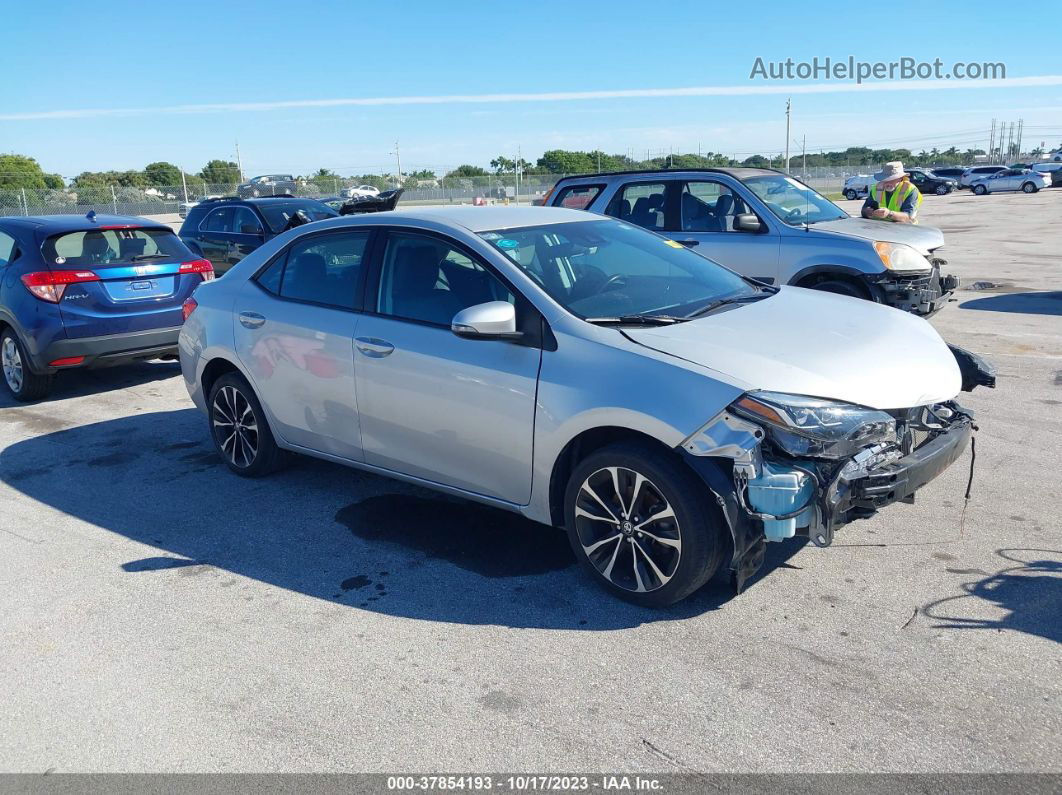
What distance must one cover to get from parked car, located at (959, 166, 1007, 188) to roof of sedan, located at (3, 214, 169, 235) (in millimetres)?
52888

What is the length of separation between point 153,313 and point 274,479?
3.63m

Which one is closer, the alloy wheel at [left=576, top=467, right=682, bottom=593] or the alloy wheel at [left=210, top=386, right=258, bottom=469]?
the alloy wheel at [left=576, top=467, right=682, bottom=593]

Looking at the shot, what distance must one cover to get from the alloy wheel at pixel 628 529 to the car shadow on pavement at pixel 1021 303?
29.9 ft

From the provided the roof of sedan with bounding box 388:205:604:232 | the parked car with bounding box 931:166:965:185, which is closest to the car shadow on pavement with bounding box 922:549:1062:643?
the roof of sedan with bounding box 388:205:604:232

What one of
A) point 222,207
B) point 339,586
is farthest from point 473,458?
point 222,207

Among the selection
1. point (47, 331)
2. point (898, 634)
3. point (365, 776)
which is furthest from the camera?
point (47, 331)

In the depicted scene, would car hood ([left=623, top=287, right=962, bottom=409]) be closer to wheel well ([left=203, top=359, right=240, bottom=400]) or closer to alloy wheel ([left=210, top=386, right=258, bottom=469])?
alloy wheel ([left=210, top=386, right=258, bottom=469])

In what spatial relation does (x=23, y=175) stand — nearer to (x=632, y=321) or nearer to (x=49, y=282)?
(x=49, y=282)

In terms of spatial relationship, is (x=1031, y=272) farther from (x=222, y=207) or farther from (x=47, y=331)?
(x=47, y=331)

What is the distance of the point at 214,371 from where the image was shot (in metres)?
6.32

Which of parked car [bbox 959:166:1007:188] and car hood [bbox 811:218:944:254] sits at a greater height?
parked car [bbox 959:166:1007:188]

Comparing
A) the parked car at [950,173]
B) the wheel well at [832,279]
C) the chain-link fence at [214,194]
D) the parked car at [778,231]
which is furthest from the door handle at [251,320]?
the parked car at [950,173]

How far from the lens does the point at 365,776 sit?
122 inches

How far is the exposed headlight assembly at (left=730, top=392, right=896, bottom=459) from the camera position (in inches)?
146
